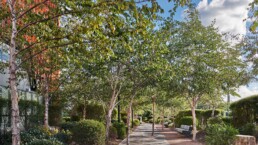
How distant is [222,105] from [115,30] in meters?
31.1

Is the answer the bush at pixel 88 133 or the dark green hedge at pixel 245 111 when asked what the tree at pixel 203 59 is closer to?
the dark green hedge at pixel 245 111

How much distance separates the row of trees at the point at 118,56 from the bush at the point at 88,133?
8.18 ft

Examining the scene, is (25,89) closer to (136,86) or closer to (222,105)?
(136,86)

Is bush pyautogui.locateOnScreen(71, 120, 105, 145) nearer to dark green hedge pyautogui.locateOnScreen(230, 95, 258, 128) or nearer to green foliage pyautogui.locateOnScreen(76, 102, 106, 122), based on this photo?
dark green hedge pyautogui.locateOnScreen(230, 95, 258, 128)

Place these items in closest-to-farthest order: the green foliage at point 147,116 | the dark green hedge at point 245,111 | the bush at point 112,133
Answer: the dark green hedge at point 245,111 → the bush at point 112,133 → the green foliage at point 147,116

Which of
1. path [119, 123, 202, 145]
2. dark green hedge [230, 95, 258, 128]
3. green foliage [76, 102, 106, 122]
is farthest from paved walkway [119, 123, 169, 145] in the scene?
dark green hedge [230, 95, 258, 128]

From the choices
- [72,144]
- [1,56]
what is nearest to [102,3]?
[72,144]

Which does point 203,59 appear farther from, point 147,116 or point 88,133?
point 147,116

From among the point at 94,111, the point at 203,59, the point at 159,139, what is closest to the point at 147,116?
the point at 94,111

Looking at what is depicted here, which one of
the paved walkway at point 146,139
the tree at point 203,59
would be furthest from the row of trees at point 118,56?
the paved walkway at point 146,139

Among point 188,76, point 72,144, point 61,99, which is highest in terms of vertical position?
point 188,76

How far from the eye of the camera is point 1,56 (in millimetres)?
20188

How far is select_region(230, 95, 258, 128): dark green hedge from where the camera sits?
2145 cm

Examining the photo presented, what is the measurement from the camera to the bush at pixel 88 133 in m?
15.6
